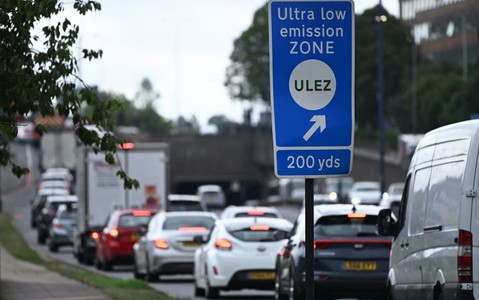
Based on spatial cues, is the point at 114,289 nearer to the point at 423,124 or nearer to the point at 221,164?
the point at 423,124

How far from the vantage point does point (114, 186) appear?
43.2 m

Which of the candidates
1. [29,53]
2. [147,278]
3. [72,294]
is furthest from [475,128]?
[147,278]

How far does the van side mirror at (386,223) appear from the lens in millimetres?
16234

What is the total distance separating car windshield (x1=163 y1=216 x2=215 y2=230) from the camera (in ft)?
106

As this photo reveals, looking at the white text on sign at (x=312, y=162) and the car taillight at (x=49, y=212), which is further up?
the white text on sign at (x=312, y=162)

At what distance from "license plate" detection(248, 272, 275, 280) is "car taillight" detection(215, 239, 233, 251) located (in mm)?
570

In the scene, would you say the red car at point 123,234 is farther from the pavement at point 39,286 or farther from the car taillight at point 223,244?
the car taillight at point 223,244

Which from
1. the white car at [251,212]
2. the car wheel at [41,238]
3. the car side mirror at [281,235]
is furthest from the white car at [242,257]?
the car wheel at [41,238]

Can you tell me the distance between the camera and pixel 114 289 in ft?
82.1

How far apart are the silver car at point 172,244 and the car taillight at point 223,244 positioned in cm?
515

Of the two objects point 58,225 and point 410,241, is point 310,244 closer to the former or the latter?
point 410,241

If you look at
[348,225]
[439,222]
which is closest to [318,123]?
[439,222]

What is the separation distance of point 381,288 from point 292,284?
3.87ft

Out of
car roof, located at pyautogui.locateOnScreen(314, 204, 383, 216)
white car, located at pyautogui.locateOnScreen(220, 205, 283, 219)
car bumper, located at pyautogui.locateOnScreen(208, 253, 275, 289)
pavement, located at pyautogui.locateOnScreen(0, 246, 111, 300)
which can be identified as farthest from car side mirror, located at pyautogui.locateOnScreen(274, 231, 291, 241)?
white car, located at pyautogui.locateOnScreen(220, 205, 283, 219)
